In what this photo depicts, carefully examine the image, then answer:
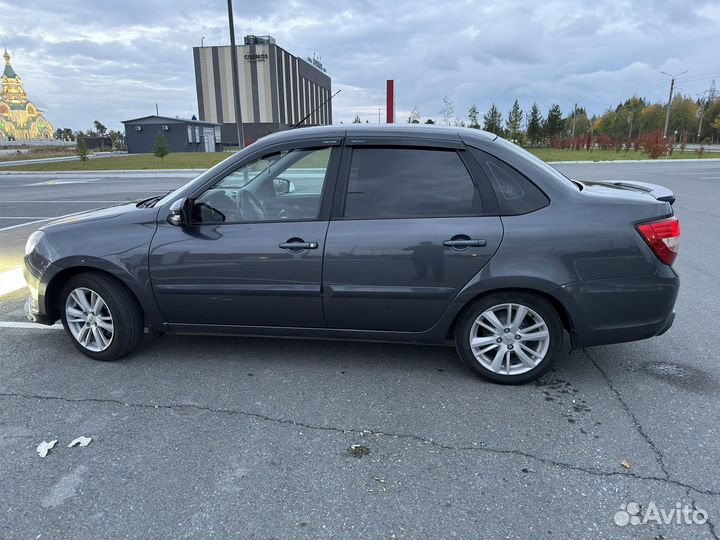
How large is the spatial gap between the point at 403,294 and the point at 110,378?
2.14 m

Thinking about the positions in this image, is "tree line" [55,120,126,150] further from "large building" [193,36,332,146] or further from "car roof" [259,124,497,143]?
"car roof" [259,124,497,143]

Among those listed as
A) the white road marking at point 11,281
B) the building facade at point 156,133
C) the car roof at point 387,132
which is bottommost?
the white road marking at point 11,281

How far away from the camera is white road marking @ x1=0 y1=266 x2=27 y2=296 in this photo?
18.9ft

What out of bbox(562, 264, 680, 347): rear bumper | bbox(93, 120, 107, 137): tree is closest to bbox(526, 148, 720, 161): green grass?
bbox(562, 264, 680, 347): rear bumper

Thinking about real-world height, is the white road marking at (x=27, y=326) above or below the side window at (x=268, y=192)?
below

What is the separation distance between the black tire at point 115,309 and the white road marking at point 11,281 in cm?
234

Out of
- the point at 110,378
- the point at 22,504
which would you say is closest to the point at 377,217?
the point at 110,378

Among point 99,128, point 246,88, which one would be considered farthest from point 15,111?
point 246,88

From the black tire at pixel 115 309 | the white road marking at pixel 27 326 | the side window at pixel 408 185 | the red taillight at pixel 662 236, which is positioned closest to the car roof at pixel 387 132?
the side window at pixel 408 185

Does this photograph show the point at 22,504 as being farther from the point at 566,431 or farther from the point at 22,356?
the point at 566,431

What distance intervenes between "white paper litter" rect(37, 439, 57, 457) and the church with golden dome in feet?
312

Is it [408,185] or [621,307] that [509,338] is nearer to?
[621,307]

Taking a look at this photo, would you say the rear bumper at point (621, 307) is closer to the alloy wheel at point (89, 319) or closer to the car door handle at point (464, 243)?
the car door handle at point (464, 243)

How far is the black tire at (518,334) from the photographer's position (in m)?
3.45
